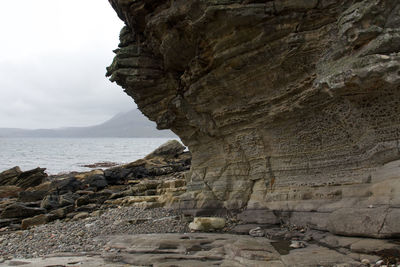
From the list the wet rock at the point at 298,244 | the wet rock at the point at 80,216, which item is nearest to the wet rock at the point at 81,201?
the wet rock at the point at 80,216

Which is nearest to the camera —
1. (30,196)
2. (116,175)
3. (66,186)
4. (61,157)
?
(30,196)

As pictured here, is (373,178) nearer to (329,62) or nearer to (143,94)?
(329,62)

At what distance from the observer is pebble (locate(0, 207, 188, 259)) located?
40.1ft

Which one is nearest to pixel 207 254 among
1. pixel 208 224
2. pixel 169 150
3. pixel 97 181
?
pixel 208 224

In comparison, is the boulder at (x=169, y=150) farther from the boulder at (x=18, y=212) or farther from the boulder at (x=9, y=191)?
the boulder at (x=18, y=212)

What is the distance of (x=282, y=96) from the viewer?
11211mm

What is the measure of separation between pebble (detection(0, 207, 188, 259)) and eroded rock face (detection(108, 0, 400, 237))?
1751 millimetres

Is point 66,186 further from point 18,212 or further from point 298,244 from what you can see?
point 298,244

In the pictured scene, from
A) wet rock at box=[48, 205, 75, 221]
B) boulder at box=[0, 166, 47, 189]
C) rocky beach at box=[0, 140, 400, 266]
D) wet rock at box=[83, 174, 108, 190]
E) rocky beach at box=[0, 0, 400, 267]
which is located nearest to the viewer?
rocky beach at box=[0, 140, 400, 266]

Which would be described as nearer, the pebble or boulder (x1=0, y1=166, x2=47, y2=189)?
the pebble

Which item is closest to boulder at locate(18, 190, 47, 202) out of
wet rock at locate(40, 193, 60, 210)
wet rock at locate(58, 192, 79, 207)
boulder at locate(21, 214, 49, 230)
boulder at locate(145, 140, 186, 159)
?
wet rock at locate(58, 192, 79, 207)

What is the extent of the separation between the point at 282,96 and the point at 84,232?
33.9ft

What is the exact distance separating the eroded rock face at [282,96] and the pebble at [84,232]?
1.75 m

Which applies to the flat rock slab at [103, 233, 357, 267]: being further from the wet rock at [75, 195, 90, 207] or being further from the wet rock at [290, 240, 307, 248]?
the wet rock at [75, 195, 90, 207]
